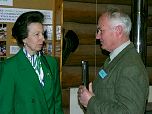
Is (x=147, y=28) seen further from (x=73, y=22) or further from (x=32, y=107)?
(x=32, y=107)

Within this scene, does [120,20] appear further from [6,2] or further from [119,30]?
[6,2]

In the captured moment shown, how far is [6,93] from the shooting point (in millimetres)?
2104

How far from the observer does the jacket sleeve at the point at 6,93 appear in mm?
2104

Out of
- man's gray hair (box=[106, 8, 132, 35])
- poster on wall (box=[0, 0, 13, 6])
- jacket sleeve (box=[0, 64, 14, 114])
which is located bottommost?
jacket sleeve (box=[0, 64, 14, 114])

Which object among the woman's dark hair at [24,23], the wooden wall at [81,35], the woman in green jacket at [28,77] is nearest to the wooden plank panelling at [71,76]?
the wooden wall at [81,35]

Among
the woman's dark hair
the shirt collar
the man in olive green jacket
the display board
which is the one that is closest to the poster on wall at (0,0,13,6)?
the display board

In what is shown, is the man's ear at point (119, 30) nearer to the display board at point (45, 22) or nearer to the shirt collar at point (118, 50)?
the shirt collar at point (118, 50)

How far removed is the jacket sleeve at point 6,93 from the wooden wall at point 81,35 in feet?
2.66

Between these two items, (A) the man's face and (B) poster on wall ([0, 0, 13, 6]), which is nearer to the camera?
(A) the man's face

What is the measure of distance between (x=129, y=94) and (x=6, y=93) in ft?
2.91

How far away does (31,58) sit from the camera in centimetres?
226

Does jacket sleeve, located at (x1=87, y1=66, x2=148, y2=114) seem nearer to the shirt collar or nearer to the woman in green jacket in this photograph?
the shirt collar

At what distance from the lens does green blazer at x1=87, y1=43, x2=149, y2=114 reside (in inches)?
64.9

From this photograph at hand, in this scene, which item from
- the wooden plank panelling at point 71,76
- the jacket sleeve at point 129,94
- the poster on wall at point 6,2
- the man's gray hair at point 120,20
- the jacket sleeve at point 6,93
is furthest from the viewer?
the wooden plank panelling at point 71,76
